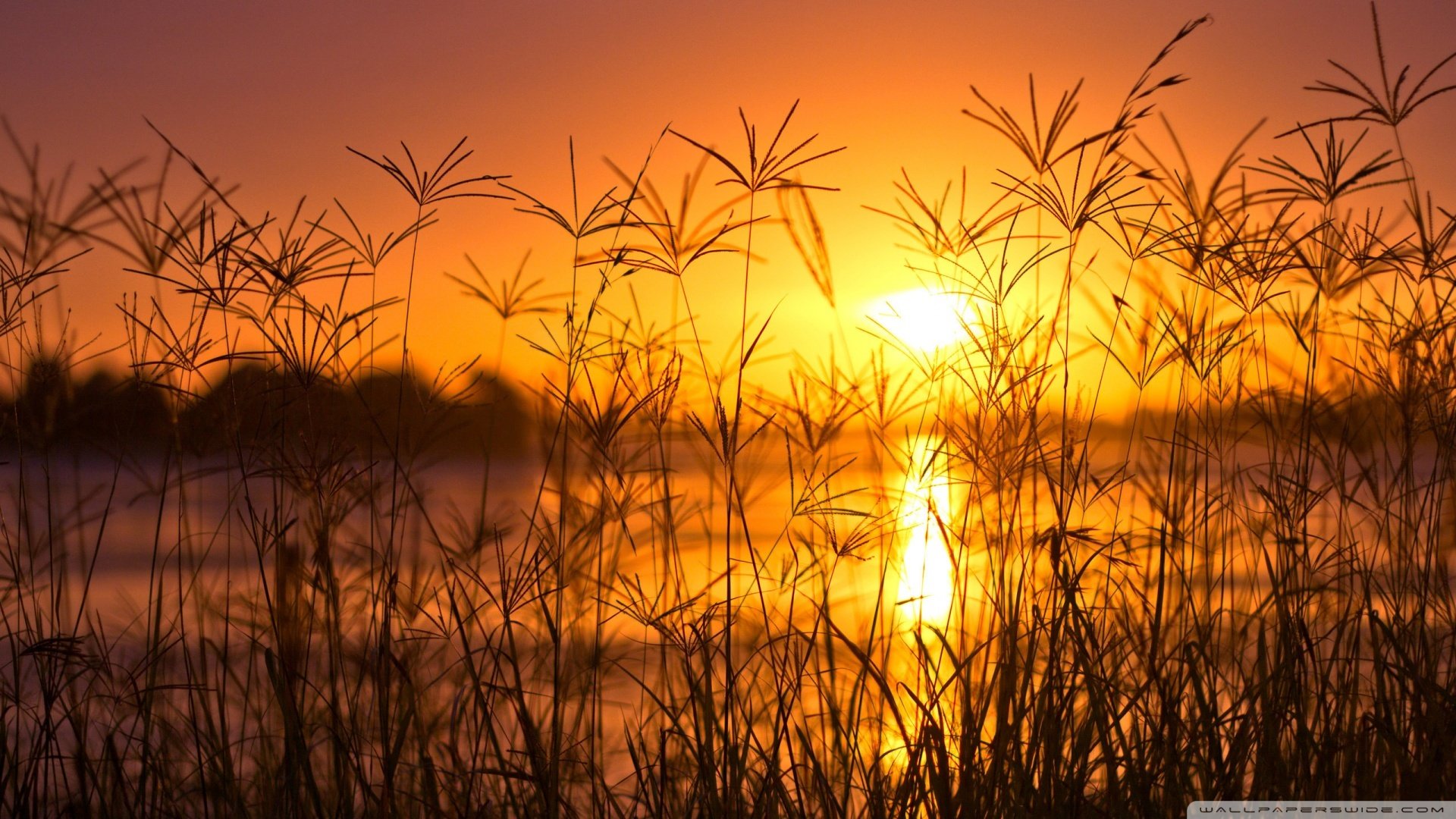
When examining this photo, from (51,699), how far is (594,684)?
0.81m

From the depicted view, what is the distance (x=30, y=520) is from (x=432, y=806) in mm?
1213

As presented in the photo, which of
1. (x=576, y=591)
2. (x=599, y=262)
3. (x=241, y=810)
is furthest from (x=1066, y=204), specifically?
(x=241, y=810)

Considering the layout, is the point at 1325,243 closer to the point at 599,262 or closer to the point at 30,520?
the point at 599,262

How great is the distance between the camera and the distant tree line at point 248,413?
192cm

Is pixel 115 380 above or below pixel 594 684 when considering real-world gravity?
above

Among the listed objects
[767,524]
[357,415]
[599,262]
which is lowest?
[767,524]

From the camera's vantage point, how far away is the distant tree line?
1.92 m

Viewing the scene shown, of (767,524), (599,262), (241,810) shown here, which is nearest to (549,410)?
(599,262)

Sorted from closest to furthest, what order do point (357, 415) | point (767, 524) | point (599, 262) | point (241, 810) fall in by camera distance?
point (599, 262), point (241, 810), point (357, 415), point (767, 524)

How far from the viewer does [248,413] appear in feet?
7.48

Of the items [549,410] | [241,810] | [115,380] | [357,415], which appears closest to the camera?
[241,810]

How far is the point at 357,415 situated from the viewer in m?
1.94

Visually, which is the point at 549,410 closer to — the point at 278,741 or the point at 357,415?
the point at 357,415

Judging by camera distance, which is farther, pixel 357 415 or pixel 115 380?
pixel 115 380
